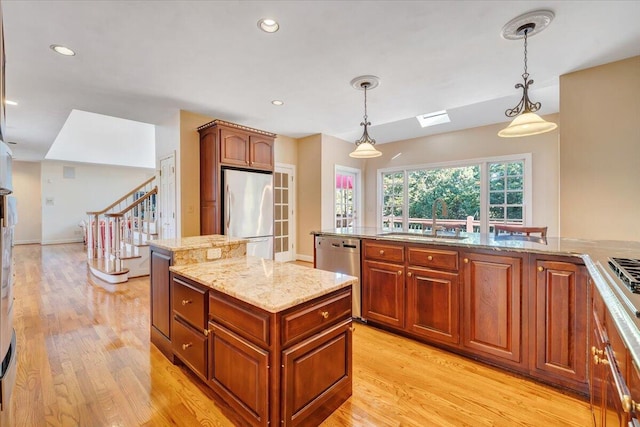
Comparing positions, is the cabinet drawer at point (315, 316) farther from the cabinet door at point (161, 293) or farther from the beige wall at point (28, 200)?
the beige wall at point (28, 200)

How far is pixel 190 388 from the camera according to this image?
1.83 meters

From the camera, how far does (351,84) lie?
3.33m

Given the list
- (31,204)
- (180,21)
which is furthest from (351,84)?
(31,204)

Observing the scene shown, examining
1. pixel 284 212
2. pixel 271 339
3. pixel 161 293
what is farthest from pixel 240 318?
pixel 284 212

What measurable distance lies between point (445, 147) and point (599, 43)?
3.13 m

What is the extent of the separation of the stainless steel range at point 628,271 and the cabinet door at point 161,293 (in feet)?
8.03

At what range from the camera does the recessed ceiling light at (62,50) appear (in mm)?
2467

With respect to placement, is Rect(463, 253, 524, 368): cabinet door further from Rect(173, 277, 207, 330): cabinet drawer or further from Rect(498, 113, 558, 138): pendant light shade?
Rect(173, 277, 207, 330): cabinet drawer

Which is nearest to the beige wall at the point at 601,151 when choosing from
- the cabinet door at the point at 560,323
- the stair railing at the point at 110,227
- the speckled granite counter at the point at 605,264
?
the speckled granite counter at the point at 605,264

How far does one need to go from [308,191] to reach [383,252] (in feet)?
11.4

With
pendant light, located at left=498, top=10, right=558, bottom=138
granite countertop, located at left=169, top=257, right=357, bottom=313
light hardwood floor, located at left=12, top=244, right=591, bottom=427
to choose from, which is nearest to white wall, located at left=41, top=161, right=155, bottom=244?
light hardwood floor, located at left=12, top=244, right=591, bottom=427

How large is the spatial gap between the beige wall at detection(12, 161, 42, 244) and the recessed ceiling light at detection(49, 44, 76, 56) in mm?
8392

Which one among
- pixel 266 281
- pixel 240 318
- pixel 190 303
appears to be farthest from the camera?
pixel 190 303

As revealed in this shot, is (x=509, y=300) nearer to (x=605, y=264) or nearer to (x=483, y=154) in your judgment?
(x=605, y=264)
